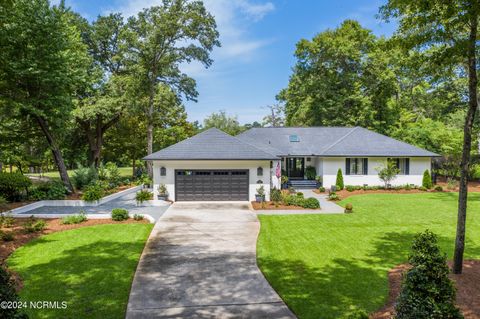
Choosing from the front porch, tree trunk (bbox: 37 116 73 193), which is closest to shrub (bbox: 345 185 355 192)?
the front porch

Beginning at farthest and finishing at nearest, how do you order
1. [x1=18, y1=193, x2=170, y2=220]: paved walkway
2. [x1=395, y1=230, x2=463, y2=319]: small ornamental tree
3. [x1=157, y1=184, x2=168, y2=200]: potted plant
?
[x1=157, y1=184, x2=168, y2=200]: potted plant < [x1=18, y1=193, x2=170, y2=220]: paved walkway < [x1=395, y1=230, x2=463, y2=319]: small ornamental tree

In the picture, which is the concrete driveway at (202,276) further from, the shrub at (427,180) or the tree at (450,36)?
the shrub at (427,180)

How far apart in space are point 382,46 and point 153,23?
24.4 m

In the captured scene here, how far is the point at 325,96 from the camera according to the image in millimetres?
39500

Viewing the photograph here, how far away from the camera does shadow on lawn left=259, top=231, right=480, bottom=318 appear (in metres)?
6.87

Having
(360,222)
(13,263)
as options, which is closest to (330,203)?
(360,222)

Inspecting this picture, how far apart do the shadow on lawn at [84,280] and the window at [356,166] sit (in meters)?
20.8

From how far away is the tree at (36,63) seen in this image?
16750 mm

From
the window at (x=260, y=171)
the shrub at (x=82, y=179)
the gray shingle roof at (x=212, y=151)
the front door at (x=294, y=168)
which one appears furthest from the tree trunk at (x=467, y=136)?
the shrub at (x=82, y=179)

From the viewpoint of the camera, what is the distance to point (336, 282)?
8.12 m

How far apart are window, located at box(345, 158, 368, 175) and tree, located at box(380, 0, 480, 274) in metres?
18.6

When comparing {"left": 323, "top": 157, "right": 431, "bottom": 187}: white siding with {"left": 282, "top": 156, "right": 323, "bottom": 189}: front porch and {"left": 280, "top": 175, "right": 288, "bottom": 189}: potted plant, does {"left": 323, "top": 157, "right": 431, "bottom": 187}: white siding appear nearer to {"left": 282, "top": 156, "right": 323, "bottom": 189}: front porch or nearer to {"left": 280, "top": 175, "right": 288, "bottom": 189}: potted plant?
{"left": 282, "top": 156, "right": 323, "bottom": 189}: front porch

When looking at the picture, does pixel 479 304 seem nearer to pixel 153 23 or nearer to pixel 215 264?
pixel 215 264

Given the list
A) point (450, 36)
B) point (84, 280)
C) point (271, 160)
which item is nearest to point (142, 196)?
point (271, 160)
